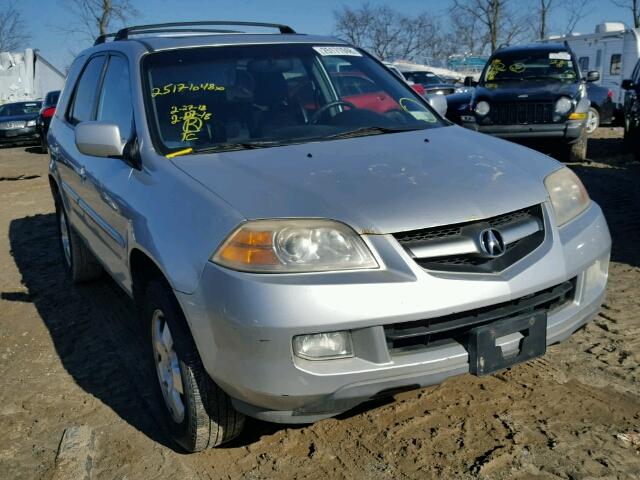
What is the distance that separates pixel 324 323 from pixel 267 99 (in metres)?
1.67

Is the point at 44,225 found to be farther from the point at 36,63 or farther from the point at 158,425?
the point at 36,63

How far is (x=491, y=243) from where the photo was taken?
2486 mm

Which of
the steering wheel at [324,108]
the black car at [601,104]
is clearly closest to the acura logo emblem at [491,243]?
the steering wheel at [324,108]

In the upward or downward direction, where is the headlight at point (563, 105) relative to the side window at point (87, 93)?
downward

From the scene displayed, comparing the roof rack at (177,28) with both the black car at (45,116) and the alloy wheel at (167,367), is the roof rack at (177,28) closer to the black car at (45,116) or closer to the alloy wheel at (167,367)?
the alloy wheel at (167,367)

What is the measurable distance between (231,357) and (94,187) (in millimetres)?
1822

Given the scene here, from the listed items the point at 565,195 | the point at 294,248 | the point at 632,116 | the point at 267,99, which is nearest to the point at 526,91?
the point at 632,116

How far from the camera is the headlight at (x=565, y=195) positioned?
2844 mm

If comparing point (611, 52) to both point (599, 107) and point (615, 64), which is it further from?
point (599, 107)

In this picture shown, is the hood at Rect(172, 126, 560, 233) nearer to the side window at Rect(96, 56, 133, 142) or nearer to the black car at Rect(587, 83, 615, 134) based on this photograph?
the side window at Rect(96, 56, 133, 142)

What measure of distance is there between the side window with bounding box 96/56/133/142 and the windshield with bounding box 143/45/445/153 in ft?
0.61

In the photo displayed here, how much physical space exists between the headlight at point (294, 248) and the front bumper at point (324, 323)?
43mm

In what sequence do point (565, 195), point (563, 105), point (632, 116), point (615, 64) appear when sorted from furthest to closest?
point (615, 64)
point (563, 105)
point (632, 116)
point (565, 195)

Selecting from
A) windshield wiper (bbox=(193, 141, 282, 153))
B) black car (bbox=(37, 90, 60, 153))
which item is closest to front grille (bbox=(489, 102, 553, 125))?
windshield wiper (bbox=(193, 141, 282, 153))
